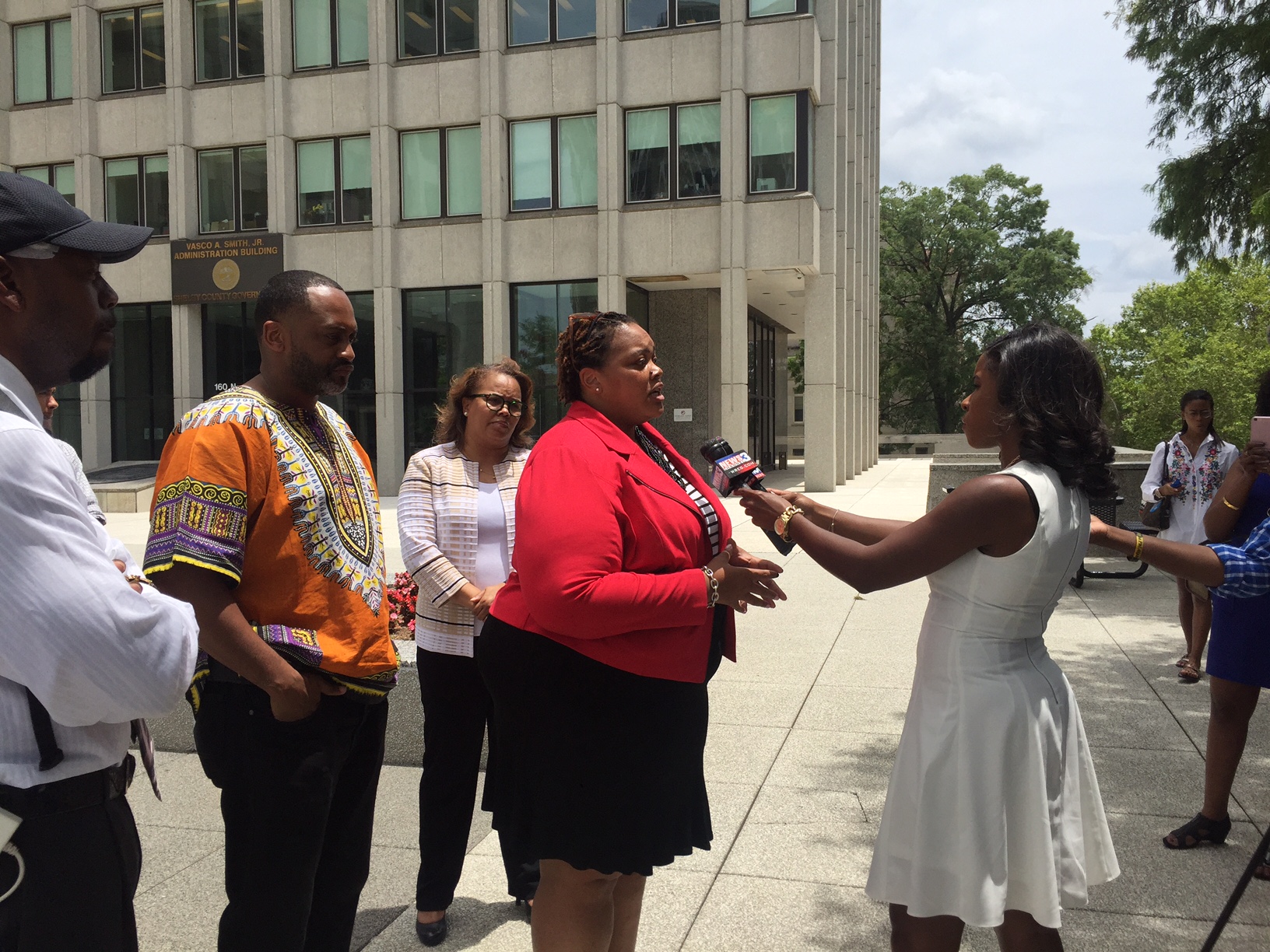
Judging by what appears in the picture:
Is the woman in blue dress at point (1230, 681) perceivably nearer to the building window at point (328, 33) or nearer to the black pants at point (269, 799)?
the black pants at point (269, 799)

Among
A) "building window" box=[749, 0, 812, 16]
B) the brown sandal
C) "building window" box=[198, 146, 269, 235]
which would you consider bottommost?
the brown sandal

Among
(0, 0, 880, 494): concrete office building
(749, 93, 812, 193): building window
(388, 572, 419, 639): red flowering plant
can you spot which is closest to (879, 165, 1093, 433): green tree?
(0, 0, 880, 494): concrete office building

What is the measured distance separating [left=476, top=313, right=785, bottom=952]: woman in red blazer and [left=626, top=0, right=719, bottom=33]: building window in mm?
22268

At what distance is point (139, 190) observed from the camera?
86.3 ft

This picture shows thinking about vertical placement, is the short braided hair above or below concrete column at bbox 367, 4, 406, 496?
below

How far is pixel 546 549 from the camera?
8.20ft

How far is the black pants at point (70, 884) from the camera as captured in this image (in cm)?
171

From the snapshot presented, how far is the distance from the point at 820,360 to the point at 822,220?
3267mm

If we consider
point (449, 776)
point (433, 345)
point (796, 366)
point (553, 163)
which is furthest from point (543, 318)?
point (796, 366)

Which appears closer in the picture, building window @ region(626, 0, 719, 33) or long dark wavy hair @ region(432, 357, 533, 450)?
long dark wavy hair @ region(432, 357, 533, 450)

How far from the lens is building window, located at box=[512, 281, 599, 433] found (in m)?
24.0

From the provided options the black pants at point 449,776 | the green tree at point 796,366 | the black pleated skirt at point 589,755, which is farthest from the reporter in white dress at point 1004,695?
the green tree at point 796,366

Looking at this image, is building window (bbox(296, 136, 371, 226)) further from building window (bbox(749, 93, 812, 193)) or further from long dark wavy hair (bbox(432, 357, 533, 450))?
long dark wavy hair (bbox(432, 357, 533, 450))

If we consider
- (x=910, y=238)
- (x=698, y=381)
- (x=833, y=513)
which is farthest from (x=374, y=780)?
(x=910, y=238)
